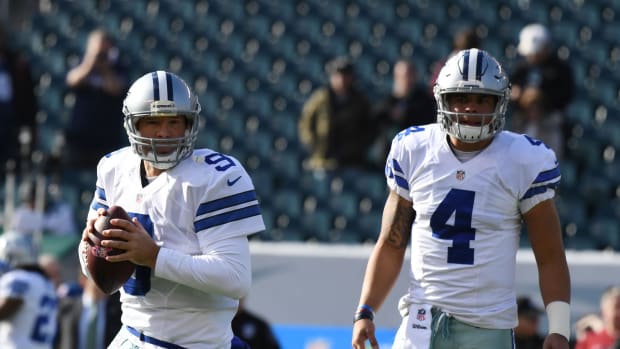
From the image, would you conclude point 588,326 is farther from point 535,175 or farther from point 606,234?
point 535,175

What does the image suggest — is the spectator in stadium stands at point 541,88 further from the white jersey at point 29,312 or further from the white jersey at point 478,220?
the white jersey at point 478,220

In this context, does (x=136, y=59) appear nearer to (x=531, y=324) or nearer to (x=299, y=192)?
(x=299, y=192)

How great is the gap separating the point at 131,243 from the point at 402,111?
5153 millimetres

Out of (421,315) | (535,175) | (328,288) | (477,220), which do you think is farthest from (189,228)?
(328,288)

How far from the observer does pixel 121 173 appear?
3941mm

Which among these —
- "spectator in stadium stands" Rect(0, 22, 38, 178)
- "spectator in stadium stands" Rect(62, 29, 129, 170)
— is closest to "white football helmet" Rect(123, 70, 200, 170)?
"spectator in stadium stands" Rect(62, 29, 129, 170)

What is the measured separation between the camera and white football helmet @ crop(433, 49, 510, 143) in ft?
12.8

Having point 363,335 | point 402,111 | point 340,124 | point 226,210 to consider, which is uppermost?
point 226,210

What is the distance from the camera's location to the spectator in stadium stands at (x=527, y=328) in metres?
6.48

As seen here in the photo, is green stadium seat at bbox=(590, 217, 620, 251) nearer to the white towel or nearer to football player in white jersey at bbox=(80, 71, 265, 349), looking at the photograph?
the white towel

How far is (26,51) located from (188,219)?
737 cm

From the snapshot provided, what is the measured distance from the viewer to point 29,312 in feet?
21.3

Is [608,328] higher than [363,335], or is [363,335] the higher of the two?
[363,335]

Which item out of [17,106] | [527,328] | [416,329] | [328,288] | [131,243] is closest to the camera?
[131,243]
